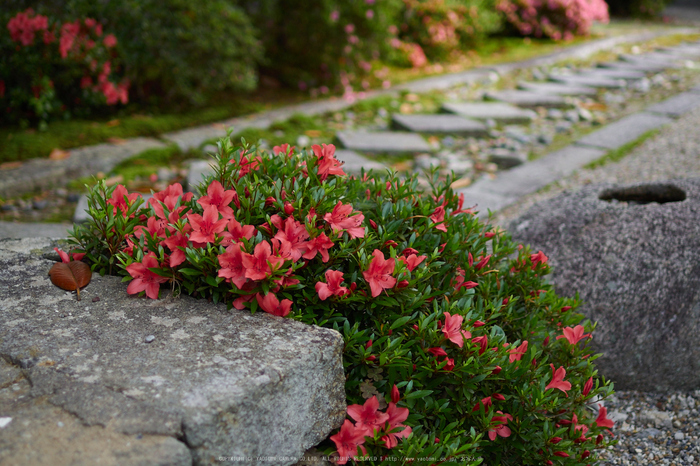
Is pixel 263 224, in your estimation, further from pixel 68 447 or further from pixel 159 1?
pixel 159 1

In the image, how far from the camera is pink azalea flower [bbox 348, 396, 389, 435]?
4.56 ft

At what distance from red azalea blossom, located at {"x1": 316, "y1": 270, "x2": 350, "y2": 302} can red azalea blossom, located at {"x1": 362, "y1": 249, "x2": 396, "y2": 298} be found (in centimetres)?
7

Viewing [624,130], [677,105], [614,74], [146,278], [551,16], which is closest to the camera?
[146,278]

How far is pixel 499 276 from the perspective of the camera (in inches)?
76.4

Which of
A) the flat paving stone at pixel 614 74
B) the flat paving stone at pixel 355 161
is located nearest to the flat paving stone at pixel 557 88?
the flat paving stone at pixel 614 74

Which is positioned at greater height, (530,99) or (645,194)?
(530,99)

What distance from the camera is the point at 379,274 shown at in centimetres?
146

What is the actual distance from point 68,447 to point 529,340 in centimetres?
133

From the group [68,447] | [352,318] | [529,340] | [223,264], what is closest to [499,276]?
[529,340]

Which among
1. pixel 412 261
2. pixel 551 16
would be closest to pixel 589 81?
pixel 551 16

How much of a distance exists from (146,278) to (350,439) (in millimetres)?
674

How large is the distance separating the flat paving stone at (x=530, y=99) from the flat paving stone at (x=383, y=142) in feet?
5.52

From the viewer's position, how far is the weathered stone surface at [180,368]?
1.17 meters

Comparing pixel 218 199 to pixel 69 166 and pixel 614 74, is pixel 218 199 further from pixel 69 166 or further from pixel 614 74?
pixel 614 74
